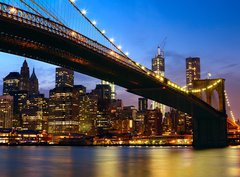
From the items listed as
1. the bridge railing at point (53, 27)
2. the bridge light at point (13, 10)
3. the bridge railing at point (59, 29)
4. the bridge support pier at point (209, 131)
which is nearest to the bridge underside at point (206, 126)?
the bridge support pier at point (209, 131)

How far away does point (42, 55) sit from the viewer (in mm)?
42250

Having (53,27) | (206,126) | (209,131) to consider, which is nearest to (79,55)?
(53,27)

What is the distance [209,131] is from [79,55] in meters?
38.6

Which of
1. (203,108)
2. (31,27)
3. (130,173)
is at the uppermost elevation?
(31,27)

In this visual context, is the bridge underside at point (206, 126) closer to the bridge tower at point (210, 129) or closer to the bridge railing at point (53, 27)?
the bridge tower at point (210, 129)

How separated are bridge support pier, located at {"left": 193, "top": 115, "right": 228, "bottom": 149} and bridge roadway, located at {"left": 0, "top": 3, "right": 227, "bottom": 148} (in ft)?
6.38

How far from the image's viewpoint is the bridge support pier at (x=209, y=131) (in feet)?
247

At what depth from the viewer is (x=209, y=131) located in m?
76.1

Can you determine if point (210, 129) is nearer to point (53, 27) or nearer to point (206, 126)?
point (206, 126)

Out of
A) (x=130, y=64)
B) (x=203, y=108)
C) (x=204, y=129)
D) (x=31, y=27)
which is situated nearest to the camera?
(x=31, y=27)

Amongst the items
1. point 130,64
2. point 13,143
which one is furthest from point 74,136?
point 130,64

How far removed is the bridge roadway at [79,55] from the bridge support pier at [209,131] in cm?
194

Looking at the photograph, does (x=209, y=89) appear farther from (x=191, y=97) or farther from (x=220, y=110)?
(x=191, y=97)

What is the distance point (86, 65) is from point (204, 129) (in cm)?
3582
